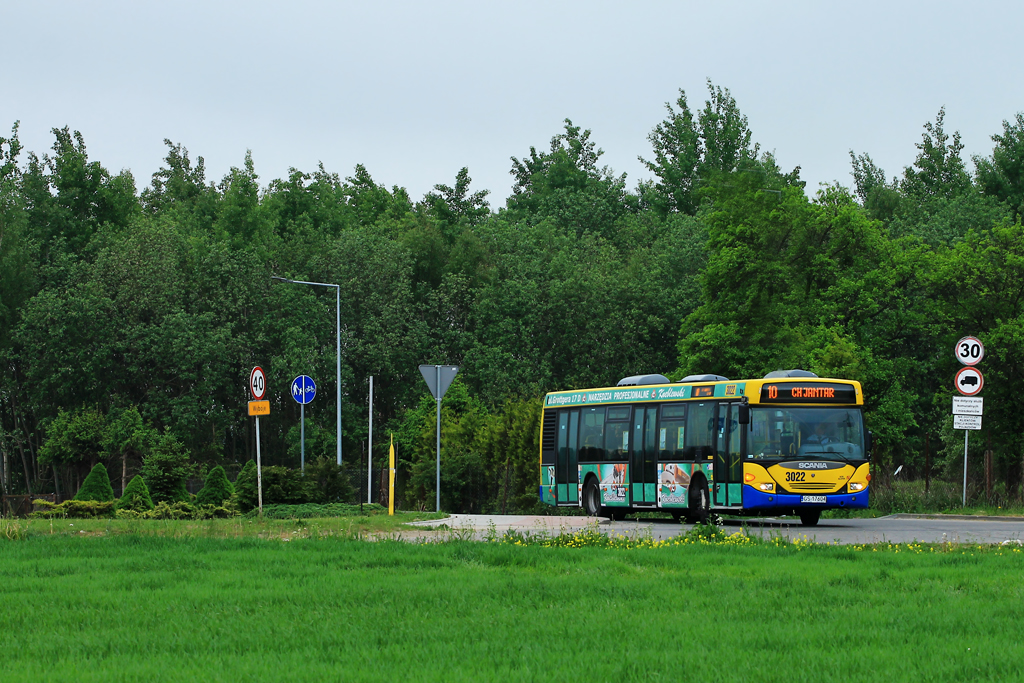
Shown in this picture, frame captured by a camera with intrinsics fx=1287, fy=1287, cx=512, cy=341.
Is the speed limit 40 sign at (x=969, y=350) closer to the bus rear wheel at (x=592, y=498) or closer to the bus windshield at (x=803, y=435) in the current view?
the bus windshield at (x=803, y=435)

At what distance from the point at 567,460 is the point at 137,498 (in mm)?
9711

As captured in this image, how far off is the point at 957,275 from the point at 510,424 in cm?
1462

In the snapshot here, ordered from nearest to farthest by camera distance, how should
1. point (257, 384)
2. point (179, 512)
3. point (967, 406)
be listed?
point (257, 384) → point (179, 512) → point (967, 406)

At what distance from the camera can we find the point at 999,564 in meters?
13.3

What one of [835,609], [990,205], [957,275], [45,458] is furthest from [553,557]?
[990,205]

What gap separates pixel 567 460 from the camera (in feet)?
98.7

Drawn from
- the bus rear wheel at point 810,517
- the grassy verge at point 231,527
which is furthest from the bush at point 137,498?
the bus rear wheel at point 810,517

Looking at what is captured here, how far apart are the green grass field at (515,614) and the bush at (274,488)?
13217mm

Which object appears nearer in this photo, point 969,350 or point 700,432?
point 700,432

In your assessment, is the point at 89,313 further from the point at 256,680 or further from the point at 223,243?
the point at 256,680

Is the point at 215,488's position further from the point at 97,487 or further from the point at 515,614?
the point at 515,614

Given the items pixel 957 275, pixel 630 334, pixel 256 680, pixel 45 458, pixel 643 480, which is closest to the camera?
pixel 256 680

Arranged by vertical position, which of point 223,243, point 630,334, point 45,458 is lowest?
point 45,458

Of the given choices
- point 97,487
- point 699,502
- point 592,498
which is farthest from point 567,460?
point 97,487
